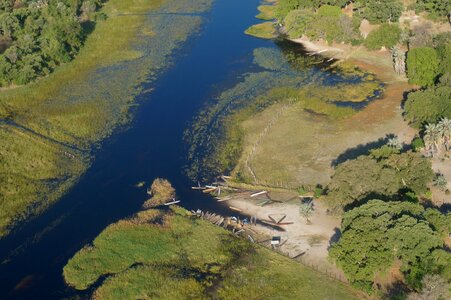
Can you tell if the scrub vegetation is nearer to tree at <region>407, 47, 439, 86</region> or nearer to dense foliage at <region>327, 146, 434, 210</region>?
dense foliage at <region>327, 146, 434, 210</region>

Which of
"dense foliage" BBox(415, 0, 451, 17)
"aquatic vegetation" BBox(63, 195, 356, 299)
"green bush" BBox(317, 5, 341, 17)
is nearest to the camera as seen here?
"aquatic vegetation" BBox(63, 195, 356, 299)

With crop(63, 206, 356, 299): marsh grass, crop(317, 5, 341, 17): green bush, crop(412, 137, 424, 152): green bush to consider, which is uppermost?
crop(317, 5, 341, 17): green bush

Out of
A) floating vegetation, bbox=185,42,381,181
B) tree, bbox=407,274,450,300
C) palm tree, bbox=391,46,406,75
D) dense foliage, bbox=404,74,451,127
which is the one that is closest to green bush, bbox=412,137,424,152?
dense foliage, bbox=404,74,451,127

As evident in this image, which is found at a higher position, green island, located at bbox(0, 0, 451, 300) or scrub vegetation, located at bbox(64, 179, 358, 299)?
green island, located at bbox(0, 0, 451, 300)

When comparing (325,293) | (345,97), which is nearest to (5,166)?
(325,293)

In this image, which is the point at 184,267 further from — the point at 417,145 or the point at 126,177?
the point at 417,145

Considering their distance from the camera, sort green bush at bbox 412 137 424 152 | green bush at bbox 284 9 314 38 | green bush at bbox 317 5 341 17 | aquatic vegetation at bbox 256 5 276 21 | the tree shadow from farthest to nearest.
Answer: aquatic vegetation at bbox 256 5 276 21 → green bush at bbox 284 9 314 38 → green bush at bbox 317 5 341 17 → the tree shadow → green bush at bbox 412 137 424 152

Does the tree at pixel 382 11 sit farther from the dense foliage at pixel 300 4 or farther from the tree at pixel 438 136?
the tree at pixel 438 136
